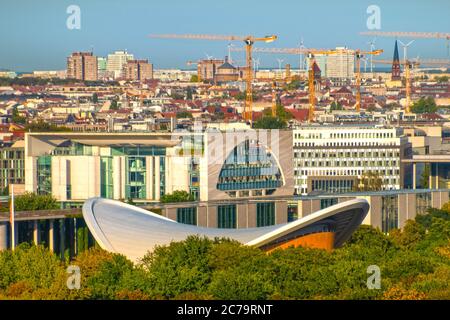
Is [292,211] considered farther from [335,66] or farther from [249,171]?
[335,66]

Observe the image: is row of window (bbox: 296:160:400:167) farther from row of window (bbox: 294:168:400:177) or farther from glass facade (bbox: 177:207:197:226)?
glass facade (bbox: 177:207:197:226)

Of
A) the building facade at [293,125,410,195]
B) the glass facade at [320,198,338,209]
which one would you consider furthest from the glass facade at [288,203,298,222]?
the building facade at [293,125,410,195]

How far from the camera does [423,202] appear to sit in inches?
1700

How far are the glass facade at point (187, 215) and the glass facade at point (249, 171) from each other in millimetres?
7832

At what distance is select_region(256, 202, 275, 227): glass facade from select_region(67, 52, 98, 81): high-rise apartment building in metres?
133

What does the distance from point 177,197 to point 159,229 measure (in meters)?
11.3

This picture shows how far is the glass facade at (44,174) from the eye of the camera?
4684 cm

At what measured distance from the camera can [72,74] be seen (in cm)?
17512

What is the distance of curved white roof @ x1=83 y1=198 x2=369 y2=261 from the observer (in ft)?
105

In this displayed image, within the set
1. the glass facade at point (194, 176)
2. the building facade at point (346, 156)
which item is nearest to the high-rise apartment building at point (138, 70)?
the building facade at point (346, 156)

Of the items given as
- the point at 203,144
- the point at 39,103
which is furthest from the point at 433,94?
the point at 203,144

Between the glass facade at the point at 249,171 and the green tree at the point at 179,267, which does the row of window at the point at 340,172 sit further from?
the green tree at the point at 179,267

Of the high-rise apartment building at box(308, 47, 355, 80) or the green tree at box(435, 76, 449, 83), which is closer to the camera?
the green tree at box(435, 76, 449, 83)
